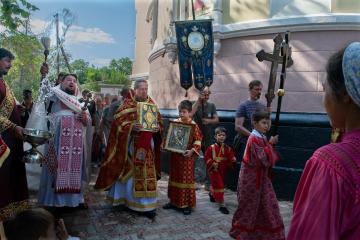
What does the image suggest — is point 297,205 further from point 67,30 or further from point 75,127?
point 67,30

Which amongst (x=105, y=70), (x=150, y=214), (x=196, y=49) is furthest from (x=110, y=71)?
(x=150, y=214)

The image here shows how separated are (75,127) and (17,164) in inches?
37.8

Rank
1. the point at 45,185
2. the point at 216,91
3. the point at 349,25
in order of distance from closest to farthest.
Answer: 1. the point at 45,185
2. the point at 349,25
3. the point at 216,91

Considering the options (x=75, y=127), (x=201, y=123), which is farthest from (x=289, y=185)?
(x=75, y=127)

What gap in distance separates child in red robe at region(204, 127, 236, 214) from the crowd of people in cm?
2

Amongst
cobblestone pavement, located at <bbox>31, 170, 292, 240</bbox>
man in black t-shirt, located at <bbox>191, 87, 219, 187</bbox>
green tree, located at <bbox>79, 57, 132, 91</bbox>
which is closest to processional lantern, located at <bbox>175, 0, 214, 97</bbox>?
man in black t-shirt, located at <bbox>191, 87, 219, 187</bbox>

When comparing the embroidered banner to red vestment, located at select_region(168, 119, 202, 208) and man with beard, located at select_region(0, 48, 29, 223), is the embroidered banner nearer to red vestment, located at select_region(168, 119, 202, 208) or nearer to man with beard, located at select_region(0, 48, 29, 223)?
man with beard, located at select_region(0, 48, 29, 223)

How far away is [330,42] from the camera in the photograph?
258 inches

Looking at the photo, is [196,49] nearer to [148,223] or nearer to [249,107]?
[249,107]

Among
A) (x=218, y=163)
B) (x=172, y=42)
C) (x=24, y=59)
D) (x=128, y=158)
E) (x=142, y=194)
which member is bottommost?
→ (x=142, y=194)

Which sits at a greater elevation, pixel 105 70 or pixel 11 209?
pixel 105 70

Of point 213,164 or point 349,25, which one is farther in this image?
point 349,25

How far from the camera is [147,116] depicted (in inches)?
210

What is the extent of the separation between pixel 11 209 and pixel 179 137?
237 centimetres
